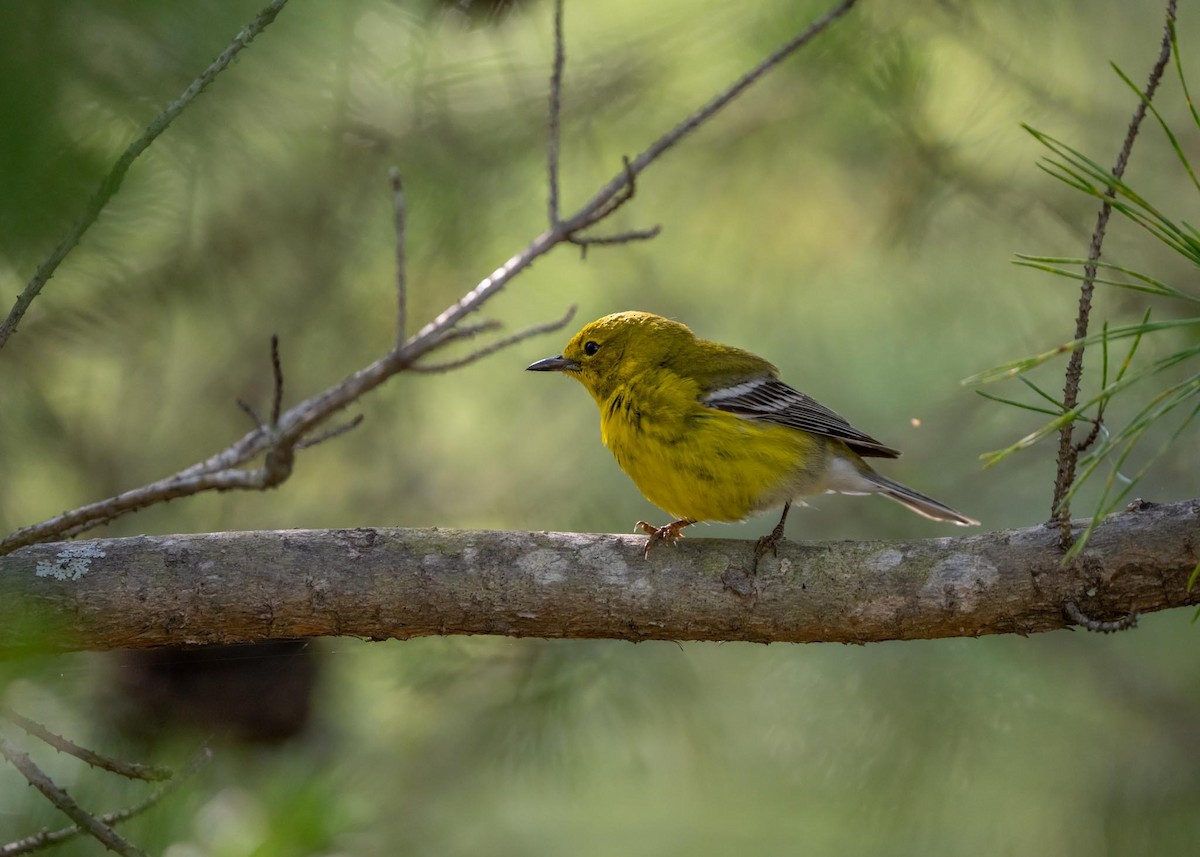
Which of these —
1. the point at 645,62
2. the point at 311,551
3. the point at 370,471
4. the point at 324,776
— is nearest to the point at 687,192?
the point at 645,62

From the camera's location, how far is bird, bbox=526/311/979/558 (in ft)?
11.9

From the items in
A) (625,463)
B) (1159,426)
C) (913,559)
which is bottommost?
(913,559)

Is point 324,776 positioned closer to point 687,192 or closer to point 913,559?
point 913,559

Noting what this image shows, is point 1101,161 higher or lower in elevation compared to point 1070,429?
higher

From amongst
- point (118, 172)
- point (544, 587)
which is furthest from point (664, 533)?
point (118, 172)

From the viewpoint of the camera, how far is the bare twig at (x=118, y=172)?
1.96m

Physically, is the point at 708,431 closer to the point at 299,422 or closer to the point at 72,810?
the point at 299,422

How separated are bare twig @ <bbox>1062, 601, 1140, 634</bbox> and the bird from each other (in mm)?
946

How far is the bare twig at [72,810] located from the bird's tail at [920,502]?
266cm

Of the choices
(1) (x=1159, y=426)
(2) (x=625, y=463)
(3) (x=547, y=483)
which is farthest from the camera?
(3) (x=547, y=483)

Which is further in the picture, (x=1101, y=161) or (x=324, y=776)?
(x=1101, y=161)

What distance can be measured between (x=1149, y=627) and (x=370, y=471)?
3212 mm

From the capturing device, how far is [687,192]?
4.96 metres

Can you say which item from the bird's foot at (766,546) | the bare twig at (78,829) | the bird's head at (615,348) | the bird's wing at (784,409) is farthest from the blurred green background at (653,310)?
the bird's foot at (766,546)
